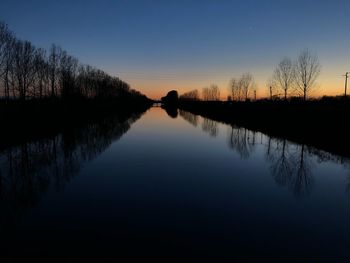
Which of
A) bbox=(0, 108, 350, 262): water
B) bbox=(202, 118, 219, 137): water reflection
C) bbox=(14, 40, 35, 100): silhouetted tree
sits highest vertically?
bbox=(14, 40, 35, 100): silhouetted tree

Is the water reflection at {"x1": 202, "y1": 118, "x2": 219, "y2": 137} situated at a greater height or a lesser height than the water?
greater

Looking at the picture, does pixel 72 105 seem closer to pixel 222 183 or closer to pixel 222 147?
pixel 222 147

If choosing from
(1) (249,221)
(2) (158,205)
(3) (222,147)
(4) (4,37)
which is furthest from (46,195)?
(4) (4,37)

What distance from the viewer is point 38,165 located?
37.8ft

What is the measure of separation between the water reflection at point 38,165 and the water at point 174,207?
39mm

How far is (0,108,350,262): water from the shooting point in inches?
198

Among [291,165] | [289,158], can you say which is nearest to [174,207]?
[291,165]

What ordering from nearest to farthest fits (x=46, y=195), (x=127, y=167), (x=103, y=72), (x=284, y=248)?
(x=284, y=248)
(x=46, y=195)
(x=127, y=167)
(x=103, y=72)

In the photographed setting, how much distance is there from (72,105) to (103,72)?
36.4 m

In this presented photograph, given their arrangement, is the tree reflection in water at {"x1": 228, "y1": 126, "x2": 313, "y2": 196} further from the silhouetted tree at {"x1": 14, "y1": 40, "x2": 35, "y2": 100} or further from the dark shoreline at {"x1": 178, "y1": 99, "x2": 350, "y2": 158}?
the silhouetted tree at {"x1": 14, "y1": 40, "x2": 35, "y2": 100}

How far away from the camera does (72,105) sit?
4309 cm

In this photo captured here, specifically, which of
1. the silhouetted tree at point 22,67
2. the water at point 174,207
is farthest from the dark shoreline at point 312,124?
the silhouetted tree at point 22,67

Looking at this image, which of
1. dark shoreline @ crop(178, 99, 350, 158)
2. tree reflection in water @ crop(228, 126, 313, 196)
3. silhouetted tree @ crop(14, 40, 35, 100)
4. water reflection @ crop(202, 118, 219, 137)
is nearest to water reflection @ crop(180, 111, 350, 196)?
tree reflection in water @ crop(228, 126, 313, 196)

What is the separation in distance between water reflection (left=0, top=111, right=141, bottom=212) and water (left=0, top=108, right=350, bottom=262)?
0.04 m
